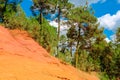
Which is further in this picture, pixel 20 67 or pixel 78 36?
pixel 78 36

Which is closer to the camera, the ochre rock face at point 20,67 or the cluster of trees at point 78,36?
the ochre rock face at point 20,67

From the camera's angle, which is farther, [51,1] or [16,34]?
[51,1]

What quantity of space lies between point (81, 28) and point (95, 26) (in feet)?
9.35

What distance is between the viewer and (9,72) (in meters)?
19.2

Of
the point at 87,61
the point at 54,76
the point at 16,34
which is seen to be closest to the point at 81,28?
the point at 87,61

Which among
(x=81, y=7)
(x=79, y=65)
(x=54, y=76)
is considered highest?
(x=81, y=7)

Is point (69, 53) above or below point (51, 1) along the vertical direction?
below

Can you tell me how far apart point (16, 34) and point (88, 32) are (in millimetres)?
34823

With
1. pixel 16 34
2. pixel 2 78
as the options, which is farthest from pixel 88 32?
pixel 2 78

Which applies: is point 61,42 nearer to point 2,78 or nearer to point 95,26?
point 95,26

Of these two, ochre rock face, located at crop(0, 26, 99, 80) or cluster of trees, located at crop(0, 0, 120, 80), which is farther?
cluster of trees, located at crop(0, 0, 120, 80)

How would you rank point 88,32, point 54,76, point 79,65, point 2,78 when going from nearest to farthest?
point 2,78
point 54,76
point 79,65
point 88,32

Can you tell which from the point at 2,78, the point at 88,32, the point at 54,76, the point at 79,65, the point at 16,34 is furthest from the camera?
the point at 88,32

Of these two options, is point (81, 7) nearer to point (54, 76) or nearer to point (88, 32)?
point (88, 32)
